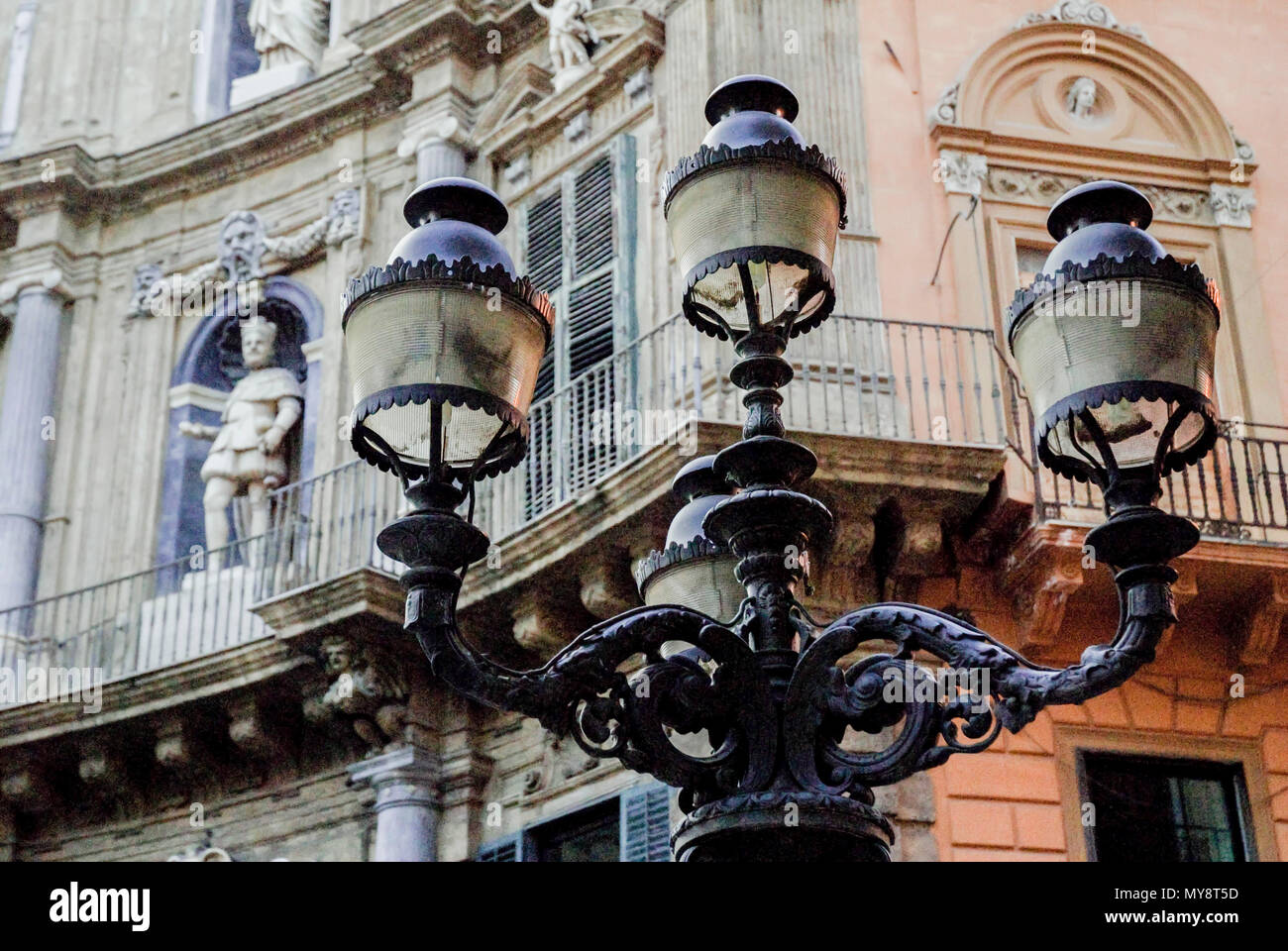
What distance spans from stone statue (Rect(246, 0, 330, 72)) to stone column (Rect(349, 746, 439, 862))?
7246 mm

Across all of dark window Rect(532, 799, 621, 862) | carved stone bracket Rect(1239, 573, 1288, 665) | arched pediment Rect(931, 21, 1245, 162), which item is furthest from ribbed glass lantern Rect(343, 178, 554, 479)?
arched pediment Rect(931, 21, 1245, 162)

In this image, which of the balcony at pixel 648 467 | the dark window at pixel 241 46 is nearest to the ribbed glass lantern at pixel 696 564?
the balcony at pixel 648 467

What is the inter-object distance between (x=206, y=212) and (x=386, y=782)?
6.03m

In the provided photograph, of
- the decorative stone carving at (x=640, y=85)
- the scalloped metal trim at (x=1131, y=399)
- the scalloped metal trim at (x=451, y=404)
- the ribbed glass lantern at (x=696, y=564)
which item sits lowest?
the scalloped metal trim at (x=1131, y=399)

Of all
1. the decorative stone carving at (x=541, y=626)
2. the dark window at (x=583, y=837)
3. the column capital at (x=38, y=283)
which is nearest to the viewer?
the dark window at (x=583, y=837)

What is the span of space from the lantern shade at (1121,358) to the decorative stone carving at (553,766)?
6.90 meters

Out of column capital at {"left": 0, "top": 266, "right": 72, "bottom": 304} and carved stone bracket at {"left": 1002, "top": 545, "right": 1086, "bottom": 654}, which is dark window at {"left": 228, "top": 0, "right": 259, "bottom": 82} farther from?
carved stone bracket at {"left": 1002, "top": 545, "right": 1086, "bottom": 654}

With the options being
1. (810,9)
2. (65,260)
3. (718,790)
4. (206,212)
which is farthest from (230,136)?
(718,790)

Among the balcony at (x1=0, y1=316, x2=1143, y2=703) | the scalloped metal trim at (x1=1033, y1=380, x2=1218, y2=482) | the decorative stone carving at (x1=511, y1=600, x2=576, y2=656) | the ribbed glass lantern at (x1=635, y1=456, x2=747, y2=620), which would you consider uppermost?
the balcony at (x1=0, y1=316, x2=1143, y2=703)

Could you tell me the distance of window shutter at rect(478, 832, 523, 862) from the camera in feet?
38.8

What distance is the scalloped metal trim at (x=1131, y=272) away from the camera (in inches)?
200

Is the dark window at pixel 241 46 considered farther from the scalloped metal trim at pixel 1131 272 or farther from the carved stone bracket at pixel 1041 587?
the scalloped metal trim at pixel 1131 272
